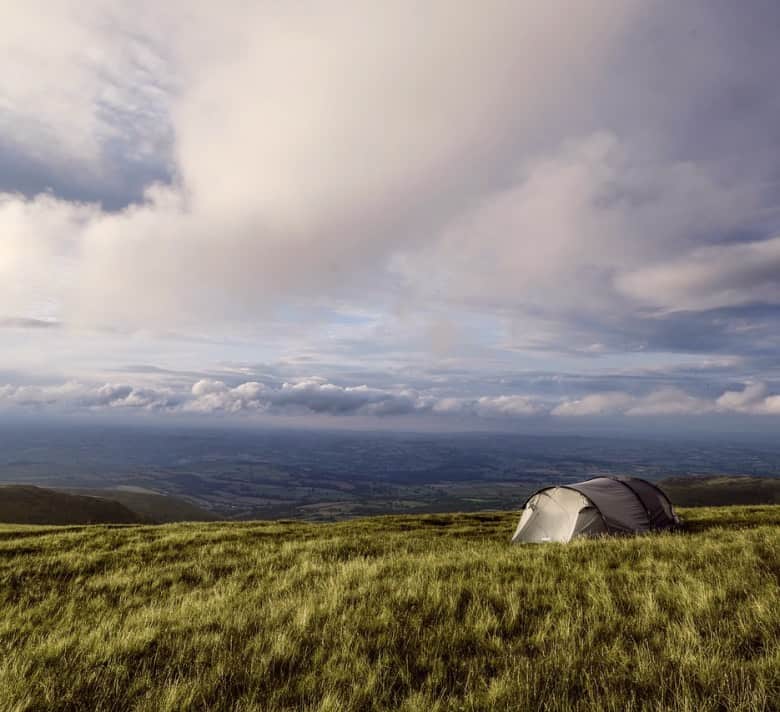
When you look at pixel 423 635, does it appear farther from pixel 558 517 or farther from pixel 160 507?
pixel 160 507

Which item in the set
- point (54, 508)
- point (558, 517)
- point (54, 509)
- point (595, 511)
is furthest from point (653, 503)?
point (54, 508)

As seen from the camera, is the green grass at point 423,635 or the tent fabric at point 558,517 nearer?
the green grass at point 423,635

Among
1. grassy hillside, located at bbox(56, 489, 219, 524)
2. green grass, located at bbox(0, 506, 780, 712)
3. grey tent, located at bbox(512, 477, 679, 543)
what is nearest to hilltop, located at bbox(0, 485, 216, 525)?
grassy hillside, located at bbox(56, 489, 219, 524)

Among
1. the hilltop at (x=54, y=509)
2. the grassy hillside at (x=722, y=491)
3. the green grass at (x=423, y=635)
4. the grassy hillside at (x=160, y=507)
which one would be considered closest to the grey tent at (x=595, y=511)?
the green grass at (x=423, y=635)

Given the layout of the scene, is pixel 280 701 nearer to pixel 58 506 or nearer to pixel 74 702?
pixel 74 702

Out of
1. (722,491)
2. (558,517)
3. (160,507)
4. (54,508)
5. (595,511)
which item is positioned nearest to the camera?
(595,511)

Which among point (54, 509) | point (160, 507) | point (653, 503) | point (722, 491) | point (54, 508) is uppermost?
point (653, 503)

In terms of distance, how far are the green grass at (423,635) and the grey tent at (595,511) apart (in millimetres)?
7165

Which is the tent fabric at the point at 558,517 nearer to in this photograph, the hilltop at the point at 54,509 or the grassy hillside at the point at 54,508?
the hilltop at the point at 54,509

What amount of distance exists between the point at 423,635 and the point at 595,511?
15.8 meters

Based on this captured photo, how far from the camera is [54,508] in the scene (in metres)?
119

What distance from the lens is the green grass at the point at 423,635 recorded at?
479cm

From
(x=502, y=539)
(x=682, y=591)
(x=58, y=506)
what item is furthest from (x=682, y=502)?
(x=58, y=506)

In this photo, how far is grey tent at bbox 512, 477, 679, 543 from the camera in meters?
19.3
